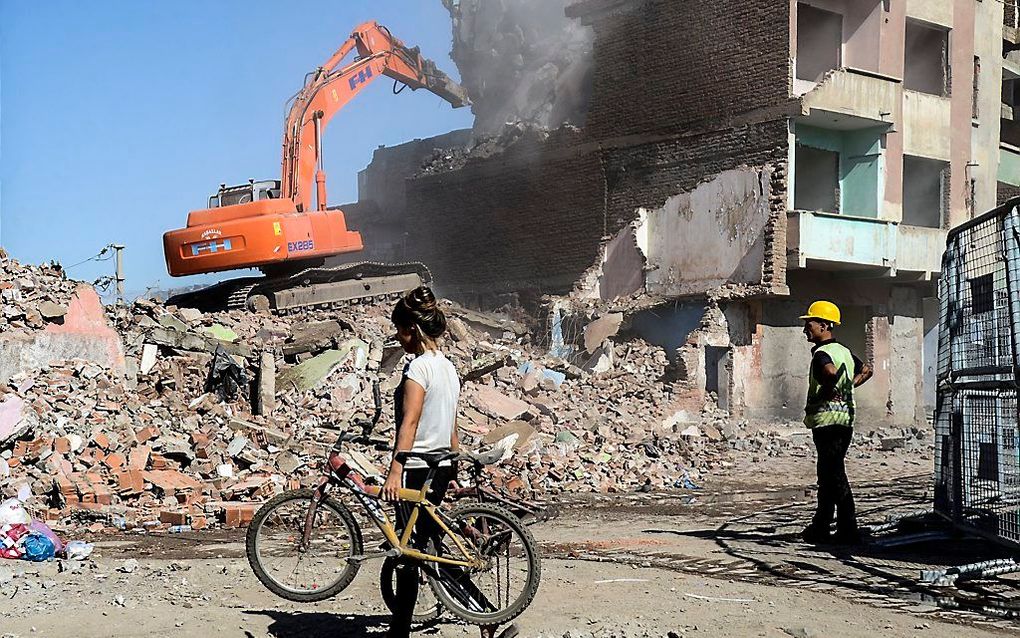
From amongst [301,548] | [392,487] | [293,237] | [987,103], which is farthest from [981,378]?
[987,103]

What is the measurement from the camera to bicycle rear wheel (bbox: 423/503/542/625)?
521cm

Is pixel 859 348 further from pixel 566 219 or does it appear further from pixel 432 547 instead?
pixel 432 547

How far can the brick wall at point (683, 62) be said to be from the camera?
69.3 ft

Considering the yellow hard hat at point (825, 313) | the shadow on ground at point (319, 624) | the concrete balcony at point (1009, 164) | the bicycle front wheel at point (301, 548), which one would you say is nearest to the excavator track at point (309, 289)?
the yellow hard hat at point (825, 313)

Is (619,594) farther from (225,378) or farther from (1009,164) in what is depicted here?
(1009,164)

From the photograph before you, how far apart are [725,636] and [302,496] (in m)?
2.37

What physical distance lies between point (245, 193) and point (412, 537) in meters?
15.3

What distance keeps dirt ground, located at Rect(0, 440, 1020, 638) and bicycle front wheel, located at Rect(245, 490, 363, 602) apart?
13 centimetres

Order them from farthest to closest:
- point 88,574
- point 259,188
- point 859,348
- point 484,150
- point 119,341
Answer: point 484,150 → point 859,348 → point 259,188 → point 119,341 → point 88,574

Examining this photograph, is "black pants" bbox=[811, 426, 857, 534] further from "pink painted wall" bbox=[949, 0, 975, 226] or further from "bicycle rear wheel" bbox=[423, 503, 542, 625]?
"pink painted wall" bbox=[949, 0, 975, 226]

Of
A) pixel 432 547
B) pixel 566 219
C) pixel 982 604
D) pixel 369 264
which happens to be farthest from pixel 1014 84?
pixel 432 547

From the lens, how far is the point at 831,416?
7.71 metres

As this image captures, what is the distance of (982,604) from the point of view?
5934mm

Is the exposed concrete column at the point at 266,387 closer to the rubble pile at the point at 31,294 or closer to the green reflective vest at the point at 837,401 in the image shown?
the rubble pile at the point at 31,294
